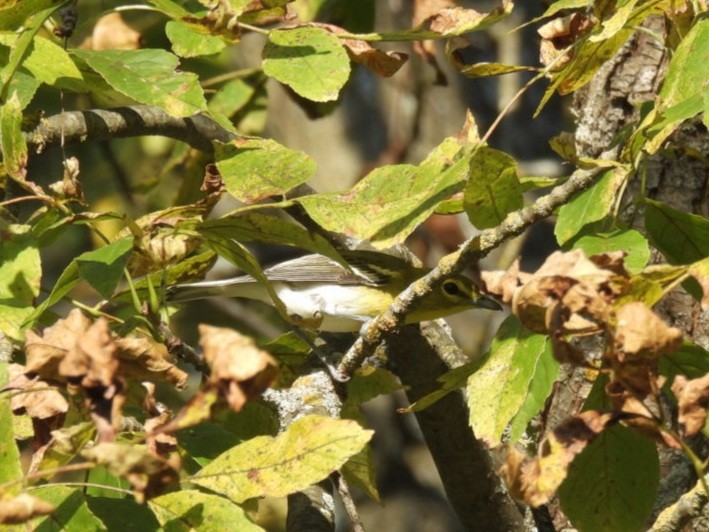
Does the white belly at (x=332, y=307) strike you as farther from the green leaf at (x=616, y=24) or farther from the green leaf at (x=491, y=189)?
the green leaf at (x=616, y=24)

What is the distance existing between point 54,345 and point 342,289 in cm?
336

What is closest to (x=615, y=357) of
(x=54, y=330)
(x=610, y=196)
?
(x=610, y=196)

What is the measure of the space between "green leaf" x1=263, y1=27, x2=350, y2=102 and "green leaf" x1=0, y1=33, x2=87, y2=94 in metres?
0.35

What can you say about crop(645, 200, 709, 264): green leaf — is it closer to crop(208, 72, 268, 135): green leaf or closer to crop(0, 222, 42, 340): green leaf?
crop(0, 222, 42, 340): green leaf

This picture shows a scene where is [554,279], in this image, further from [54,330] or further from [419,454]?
[419,454]

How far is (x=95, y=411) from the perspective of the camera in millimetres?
1173

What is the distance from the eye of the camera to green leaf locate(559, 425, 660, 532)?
167 cm

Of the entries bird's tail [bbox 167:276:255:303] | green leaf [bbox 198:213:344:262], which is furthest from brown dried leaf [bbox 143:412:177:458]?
bird's tail [bbox 167:276:255:303]

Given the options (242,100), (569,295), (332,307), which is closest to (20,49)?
(569,295)

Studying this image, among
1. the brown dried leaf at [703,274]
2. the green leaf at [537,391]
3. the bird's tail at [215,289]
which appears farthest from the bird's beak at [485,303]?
the brown dried leaf at [703,274]

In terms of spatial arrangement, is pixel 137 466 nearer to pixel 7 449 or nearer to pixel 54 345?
pixel 54 345

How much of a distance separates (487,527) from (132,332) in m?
1.29

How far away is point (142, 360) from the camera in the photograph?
1.50 meters

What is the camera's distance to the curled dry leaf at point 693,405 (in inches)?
48.1
